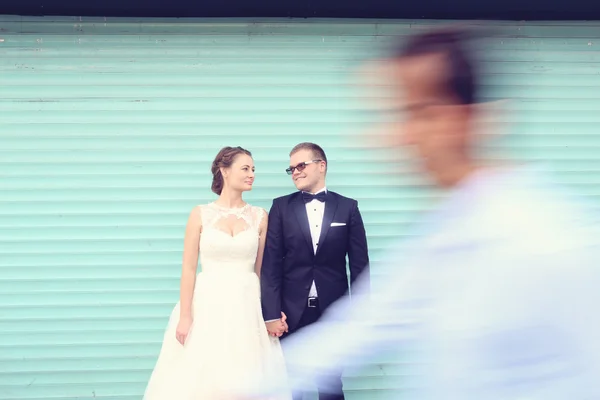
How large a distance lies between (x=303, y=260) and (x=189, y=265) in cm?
79

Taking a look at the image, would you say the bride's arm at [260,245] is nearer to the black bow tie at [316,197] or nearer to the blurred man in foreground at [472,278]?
the black bow tie at [316,197]

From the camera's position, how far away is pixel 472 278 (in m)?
1.23

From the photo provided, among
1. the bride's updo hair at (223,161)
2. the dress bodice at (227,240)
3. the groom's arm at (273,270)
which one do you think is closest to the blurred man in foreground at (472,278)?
the groom's arm at (273,270)

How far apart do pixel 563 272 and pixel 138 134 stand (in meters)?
4.13

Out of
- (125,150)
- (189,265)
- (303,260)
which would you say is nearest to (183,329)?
(189,265)

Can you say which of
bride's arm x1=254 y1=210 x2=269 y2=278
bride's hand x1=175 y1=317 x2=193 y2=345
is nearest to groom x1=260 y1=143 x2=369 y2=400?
bride's arm x1=254 y1=210 x2=269 y2=278

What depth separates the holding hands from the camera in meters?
3.98

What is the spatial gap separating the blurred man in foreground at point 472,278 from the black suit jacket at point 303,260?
256 centimetres

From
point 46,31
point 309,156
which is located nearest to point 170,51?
point 46,31

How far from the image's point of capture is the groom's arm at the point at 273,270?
3963mm

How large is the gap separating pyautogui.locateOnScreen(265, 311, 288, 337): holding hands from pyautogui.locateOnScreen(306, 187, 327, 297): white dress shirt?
0.25 metres

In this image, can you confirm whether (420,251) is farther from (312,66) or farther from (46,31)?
(46,31)

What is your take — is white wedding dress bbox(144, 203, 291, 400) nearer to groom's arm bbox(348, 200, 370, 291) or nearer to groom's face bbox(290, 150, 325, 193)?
groom's face bbox(290, 150, 325, 193)

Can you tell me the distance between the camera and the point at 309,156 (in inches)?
159
